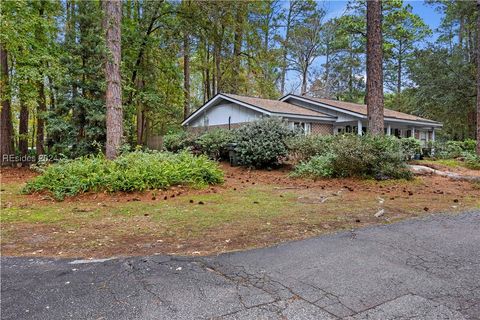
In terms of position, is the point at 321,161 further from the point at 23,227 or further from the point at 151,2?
the point at 151,2

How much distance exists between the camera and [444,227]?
446cm

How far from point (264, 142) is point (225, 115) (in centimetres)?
801

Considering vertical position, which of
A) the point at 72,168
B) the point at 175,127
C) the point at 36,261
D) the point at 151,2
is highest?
the point at 151,2

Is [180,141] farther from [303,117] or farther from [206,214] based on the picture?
[206,214]

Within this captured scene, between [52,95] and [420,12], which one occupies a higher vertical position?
[420,12]

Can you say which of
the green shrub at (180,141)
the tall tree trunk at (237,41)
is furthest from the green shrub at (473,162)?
the tall tree trunk at (237,41)

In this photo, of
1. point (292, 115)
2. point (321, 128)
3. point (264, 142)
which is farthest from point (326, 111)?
point (264, 142)

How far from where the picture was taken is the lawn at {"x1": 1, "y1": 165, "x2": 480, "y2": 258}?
3.96m

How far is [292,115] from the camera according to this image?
58.2ft

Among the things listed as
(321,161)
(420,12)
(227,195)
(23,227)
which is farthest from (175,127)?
(420,12)

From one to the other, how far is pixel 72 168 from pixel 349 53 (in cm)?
2928

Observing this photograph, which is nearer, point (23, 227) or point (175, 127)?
point (23, 227)

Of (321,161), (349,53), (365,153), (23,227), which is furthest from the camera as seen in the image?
(349,53)

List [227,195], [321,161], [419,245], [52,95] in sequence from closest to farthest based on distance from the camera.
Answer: [419,245], [227,195], [321,161], [52,95]
